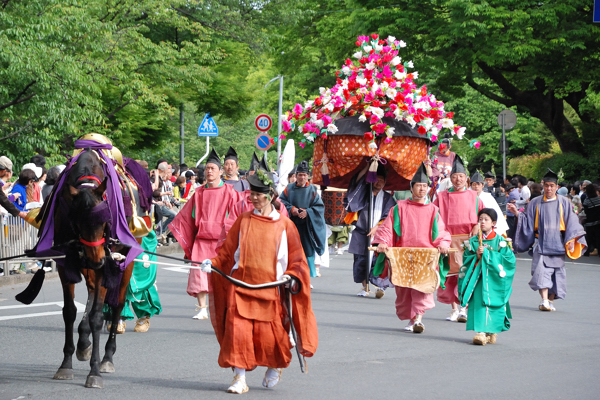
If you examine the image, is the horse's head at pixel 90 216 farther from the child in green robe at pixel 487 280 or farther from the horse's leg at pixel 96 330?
the child in green robe at pixel 487 280

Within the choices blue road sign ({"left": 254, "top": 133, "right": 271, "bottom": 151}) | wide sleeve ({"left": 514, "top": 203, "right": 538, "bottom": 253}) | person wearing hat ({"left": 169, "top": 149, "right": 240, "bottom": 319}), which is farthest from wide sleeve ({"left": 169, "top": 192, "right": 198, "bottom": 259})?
blue road sign ({"left": 254, "top": 133, "right": 271, "bottom": 151})

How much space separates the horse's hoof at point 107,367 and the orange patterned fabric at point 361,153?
5.77 meters

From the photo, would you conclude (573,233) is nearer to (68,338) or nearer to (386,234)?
(386,234)

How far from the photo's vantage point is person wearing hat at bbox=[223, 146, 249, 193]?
38.4ft

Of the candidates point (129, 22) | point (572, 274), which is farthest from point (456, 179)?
point (129, 22)

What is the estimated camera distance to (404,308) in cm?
1030

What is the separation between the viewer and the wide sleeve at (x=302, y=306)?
6984 mm

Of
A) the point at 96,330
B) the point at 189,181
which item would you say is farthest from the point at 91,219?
the point at 189,181

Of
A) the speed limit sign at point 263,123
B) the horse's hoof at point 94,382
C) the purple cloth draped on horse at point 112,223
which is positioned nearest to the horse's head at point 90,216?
the purple cloth draped on horse at point 112,223

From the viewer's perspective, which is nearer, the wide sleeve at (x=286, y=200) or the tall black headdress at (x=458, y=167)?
the tall black headdress at (x=458, y=167)

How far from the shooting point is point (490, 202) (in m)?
11.3

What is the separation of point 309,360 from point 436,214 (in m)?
2.83

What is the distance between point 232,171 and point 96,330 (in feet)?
15.9

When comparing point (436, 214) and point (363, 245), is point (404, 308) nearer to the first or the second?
point (436, 214)
